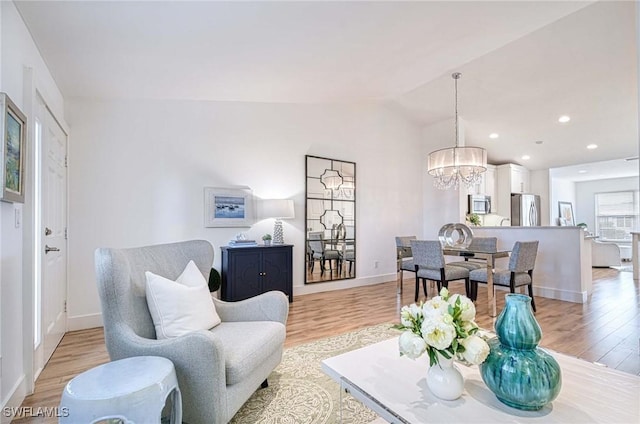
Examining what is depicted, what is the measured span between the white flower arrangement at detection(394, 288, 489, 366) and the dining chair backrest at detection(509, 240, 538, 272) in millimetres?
2863

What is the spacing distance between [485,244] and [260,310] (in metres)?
3.66

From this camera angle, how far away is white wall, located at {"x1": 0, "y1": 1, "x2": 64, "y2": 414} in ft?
5.67

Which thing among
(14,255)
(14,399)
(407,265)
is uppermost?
Result: (14,255)

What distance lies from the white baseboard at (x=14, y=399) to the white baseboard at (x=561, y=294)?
224 inches

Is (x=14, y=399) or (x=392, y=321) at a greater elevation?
(x=14, y=399)

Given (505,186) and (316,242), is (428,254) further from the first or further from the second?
(505,186)

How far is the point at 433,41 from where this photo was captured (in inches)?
125

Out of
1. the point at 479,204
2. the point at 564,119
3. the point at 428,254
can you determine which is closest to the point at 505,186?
the point at 479,204

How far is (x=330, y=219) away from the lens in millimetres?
4980

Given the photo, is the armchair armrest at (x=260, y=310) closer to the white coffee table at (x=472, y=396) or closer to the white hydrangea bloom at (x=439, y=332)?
the white coffee table at (x=472, y=396)

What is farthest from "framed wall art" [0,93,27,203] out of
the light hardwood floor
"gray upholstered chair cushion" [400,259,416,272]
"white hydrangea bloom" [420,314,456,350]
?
"gray upholstered chair cushion" [400,259,416,272]

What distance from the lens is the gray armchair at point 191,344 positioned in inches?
57.3

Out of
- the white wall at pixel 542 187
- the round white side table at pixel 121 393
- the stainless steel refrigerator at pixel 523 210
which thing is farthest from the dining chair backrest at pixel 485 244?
the round white side table at pixel 121 393

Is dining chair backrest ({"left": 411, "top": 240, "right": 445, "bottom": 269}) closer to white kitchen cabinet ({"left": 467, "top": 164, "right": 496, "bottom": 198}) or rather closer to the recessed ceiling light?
white kitchen cabinet ({"left": 467, "top": 164, "right": 496, "bottom": 198})
